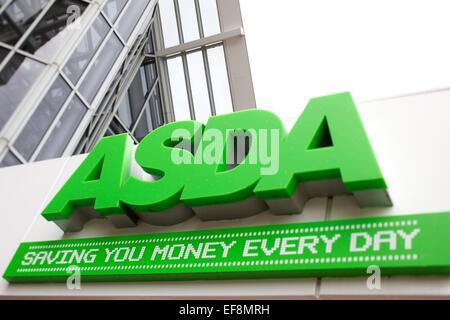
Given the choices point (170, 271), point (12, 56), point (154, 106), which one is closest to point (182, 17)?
point (154, 106)

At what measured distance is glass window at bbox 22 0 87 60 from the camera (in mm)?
5953

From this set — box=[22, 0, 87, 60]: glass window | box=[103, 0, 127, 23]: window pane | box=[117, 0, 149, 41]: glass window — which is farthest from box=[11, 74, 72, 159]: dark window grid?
box=[117, 0, 149, 41]: glass window

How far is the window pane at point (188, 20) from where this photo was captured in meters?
10.8

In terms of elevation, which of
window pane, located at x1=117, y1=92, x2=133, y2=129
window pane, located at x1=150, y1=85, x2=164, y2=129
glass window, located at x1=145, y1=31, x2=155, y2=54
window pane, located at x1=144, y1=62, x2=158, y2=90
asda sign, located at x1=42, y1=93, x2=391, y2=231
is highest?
glass window, located at x1=145, y1=31, x2=155, y2=54

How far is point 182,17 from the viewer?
11070 millimetres

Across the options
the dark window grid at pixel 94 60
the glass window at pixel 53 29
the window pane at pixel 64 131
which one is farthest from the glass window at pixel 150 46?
the window pane at pixel 64 131

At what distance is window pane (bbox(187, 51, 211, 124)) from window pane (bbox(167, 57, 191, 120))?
22cm

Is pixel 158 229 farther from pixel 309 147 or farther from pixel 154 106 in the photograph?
pixel 154 106

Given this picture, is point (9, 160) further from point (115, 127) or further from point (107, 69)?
point (115, 127)

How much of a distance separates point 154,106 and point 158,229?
6.66 meters

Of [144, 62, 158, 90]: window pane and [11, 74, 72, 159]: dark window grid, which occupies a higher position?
[144, 62, 158, 90]: window pane

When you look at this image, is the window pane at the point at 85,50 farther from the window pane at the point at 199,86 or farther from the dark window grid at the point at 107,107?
the window pane at the point at 199,86

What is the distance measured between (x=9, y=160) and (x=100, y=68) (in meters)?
2.23

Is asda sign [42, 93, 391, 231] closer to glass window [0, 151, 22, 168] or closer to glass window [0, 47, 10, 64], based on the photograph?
glass window [0, 151, 22, 168]
